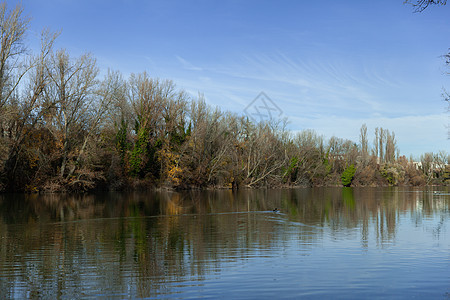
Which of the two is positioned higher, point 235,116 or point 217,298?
point 235,116

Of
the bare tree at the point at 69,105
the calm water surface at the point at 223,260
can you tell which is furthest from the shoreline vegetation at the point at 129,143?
the calm water surface at the point at 223,260

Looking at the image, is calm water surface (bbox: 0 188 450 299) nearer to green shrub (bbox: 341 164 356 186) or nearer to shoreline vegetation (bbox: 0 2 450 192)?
shoreline vegetation (bbox: 0 2 450 192)

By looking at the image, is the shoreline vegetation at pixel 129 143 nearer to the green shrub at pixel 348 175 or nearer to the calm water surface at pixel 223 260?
the green shrub at pixel 348 175

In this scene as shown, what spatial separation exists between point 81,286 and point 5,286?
1.44 meters

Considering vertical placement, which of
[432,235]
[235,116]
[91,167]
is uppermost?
[235,116]

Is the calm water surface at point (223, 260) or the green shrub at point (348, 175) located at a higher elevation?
the green shrub at point (348, 175)

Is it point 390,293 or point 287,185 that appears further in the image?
point 287,185

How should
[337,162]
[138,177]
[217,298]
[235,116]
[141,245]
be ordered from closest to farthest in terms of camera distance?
[217,298], [141,245], [138,177], [235,116], [337,162]

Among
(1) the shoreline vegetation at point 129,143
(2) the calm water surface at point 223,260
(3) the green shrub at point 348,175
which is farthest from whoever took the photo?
(3) the green shrub at point 348,175

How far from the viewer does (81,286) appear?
762 cm

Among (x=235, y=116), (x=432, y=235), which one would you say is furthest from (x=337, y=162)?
(x=432, y=235)

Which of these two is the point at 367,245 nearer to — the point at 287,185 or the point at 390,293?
the point at 390,293

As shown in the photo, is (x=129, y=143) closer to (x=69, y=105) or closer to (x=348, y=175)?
(x=69, y=105)

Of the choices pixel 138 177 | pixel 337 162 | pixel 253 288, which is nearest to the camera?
pixel 253 288
